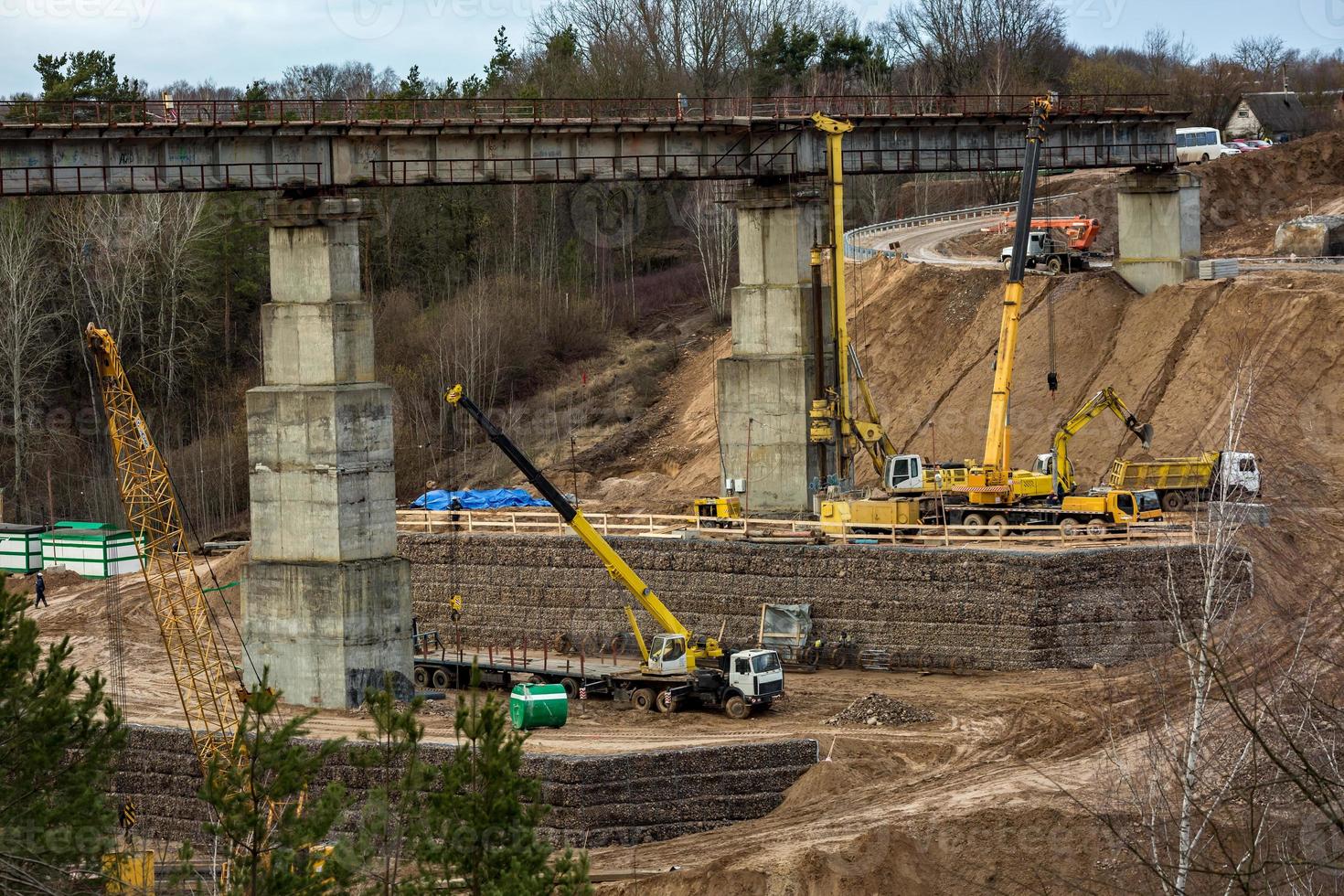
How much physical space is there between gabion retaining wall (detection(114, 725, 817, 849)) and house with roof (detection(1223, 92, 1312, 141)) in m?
67.4

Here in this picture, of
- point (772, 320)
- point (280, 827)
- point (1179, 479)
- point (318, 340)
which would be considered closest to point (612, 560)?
point (318, 340)

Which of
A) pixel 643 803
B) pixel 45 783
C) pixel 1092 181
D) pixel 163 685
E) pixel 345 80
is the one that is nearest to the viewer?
pixel 45 783

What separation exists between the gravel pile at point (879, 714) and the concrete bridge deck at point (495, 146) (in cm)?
1446

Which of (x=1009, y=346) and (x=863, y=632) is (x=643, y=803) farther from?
(x=1009, y=346)

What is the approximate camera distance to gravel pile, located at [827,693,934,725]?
1581 inches

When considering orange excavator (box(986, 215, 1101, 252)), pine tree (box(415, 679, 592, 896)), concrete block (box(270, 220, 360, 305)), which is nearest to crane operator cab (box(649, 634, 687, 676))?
concrete block (box(270, 220, 360, 305))

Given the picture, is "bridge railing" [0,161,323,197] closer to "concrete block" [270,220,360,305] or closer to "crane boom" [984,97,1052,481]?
"concrete block" [270,220,360,305]

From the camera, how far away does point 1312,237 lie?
6750cm

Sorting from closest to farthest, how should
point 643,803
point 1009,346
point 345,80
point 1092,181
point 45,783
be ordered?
point 45,783
point 643,803
point 1009,346
point 1092,181
point 345,80

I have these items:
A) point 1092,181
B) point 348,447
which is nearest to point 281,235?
point 348,447

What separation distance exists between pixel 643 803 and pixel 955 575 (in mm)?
11947

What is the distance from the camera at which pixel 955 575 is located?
44875 millimetres

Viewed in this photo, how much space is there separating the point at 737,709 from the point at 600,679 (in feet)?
11.1

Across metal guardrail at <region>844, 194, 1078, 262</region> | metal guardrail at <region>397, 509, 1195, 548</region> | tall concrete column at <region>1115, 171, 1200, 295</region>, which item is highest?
metal guardrail at <region>844, 194, 1078, 262</region>
